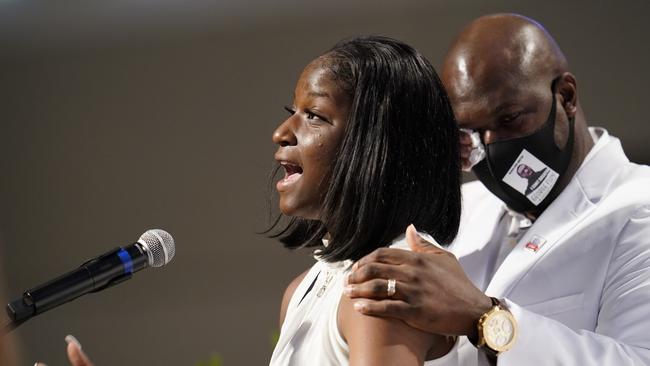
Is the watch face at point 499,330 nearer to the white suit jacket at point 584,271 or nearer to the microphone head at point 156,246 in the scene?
the white suit jacket at point 584,271

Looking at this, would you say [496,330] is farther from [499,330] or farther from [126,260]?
[126,260]

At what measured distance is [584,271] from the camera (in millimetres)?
2008

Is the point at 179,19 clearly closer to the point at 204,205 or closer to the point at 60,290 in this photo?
the point at 204,205

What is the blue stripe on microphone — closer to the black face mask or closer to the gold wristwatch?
the gold wristwatch

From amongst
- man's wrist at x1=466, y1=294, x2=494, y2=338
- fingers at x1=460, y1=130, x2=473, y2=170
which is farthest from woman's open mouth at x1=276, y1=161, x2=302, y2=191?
fingers at x1=460, y1=130, x2=473, y2=170

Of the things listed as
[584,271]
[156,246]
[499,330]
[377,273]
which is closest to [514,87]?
[584,271]

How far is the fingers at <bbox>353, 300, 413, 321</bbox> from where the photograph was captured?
1261mm

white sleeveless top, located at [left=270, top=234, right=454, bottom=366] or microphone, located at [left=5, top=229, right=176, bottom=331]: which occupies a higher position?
microphone, located at [left=5, top=229, right=176, bottom=331]

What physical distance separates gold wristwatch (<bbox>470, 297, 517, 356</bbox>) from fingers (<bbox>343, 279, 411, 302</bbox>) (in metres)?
0.24

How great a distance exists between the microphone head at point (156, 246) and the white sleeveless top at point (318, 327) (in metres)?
0.26

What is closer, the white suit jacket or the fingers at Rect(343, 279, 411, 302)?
the fingers at Rect(343, 279, 411, 302)

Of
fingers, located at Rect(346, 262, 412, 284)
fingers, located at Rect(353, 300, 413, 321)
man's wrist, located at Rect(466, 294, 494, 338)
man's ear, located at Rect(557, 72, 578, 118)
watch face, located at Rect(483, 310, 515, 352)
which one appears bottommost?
watch face, located at Rect(483, 310, 515, 352)

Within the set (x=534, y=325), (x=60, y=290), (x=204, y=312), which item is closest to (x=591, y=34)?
(x=204, y=312)

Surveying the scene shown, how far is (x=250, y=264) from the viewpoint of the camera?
157 inches
